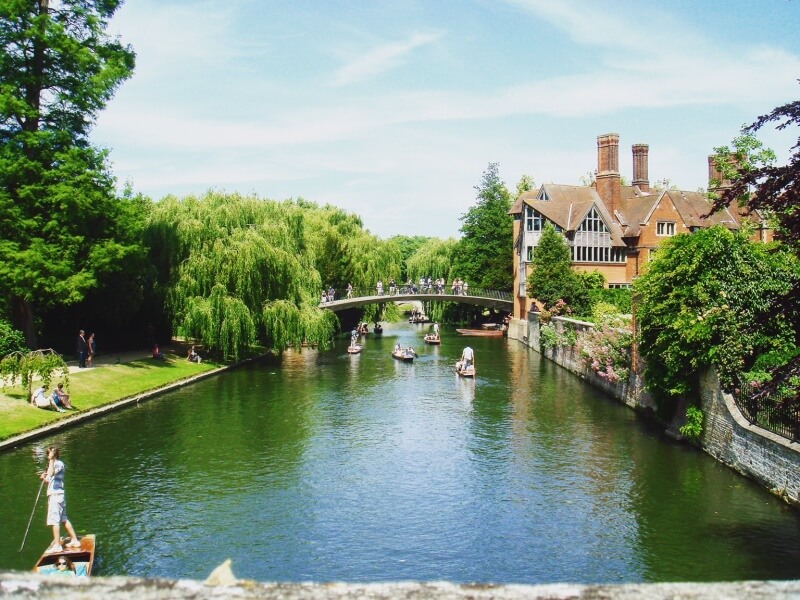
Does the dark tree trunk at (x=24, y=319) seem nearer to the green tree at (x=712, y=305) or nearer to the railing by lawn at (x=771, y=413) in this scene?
the green tree at (x=712, y=305)


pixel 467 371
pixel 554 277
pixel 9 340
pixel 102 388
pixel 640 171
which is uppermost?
pixel 640 171

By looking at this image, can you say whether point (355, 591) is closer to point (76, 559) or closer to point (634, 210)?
point (76, 559)

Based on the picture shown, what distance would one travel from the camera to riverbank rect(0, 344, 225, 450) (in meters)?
26.1

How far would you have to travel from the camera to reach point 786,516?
18.0 m

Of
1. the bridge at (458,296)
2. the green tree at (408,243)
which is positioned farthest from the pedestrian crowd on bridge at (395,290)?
the green tree at (408,243)

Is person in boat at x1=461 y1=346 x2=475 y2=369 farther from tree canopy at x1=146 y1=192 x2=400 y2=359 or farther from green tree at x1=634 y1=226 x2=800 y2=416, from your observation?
green tree at x1=634 y1=226 x2=800 y2=416

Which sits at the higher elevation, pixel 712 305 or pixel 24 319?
pixel 712 305

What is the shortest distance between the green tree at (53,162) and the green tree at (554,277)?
116 ft

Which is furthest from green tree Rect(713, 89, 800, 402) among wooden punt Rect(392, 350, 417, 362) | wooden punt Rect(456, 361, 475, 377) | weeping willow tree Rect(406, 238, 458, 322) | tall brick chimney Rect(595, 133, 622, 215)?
weeping willow tree Rect(406, 238, 458, 322)

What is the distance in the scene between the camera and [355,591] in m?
4.29

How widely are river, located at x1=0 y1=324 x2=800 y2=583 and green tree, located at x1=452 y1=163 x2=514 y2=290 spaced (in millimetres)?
44457

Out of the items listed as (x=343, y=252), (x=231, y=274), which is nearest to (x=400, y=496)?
(x=231, y=274)

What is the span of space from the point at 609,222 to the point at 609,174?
558 cm

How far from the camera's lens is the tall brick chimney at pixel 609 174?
72625 mm
